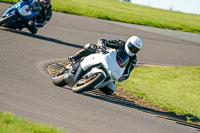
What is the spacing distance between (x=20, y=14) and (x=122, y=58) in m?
6.70

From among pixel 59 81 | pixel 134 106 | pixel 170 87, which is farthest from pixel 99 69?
pixel 170 87

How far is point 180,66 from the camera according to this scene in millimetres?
16453

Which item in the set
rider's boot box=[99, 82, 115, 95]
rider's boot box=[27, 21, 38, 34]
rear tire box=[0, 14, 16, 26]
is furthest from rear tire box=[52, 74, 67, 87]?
rider's boot box=[27, 21, 38, 34]

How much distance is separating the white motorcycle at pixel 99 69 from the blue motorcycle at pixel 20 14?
6038 millimetres

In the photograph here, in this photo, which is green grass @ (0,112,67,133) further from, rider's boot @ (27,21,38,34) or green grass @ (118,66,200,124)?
rider's boot @ (27,21,38,34)

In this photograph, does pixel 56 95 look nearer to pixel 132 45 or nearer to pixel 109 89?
pixel 109 89

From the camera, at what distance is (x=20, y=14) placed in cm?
1489

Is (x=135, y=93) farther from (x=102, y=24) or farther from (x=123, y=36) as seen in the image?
(x=102, y=24)

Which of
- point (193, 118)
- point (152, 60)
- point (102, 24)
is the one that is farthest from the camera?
point (102, 24)

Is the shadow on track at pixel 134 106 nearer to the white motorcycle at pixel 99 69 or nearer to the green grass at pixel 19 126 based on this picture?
the white motorcycle at pixel 99 69

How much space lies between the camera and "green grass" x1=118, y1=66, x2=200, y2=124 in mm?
10679

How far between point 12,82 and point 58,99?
3.73 feet

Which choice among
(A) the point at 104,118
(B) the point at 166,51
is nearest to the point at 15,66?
(A) the point at 104,118

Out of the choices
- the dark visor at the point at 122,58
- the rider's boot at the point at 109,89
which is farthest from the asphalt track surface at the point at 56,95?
the dark visor at the point at 122,58
